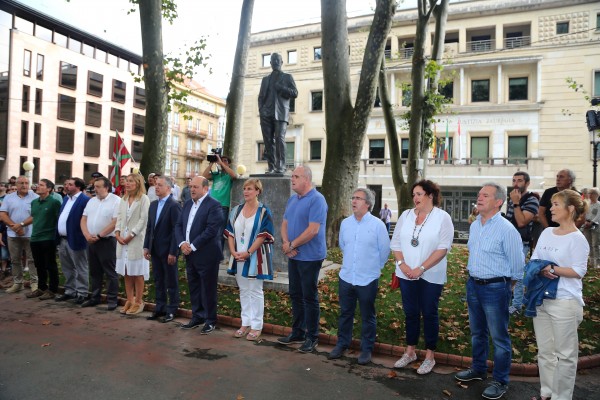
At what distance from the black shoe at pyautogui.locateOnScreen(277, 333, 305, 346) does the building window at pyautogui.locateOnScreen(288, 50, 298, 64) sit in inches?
1341

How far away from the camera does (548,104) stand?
3083 centimetres

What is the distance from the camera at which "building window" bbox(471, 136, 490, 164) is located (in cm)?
3250

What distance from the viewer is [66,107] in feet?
144

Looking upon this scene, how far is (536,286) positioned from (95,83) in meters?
49.9

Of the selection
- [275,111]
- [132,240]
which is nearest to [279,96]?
[275,111]

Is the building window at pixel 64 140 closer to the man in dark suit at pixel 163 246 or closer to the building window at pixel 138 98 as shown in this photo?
the building window at pixel 138 98

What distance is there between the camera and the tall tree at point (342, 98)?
11492 millimetres

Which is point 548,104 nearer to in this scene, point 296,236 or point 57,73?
point 296,236

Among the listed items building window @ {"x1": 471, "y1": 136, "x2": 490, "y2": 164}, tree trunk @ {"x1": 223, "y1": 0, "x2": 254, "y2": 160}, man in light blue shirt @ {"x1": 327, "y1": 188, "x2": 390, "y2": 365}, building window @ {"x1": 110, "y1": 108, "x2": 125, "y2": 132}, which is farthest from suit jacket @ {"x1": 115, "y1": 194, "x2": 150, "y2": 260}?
building window @ {"x1": 110, "y1": 108, "x2": 125, "y2": 132}

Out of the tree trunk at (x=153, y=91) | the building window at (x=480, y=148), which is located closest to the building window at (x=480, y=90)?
the building window at (x=480, y=148)

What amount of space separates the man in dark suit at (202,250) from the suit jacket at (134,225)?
0.94 metres

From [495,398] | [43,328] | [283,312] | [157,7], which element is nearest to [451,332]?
[495,398]

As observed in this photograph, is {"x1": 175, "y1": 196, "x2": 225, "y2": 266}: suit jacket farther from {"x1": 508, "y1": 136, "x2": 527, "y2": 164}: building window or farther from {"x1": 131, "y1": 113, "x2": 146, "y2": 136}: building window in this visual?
{"x1": 131, "y1": 113, "x2": 146, "y2": 136}: building window

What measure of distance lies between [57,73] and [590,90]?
141 feet
